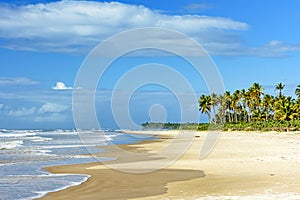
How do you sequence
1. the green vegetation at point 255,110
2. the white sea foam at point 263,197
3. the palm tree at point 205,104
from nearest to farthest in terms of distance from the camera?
the white sea foam at point 263,197 < the green vegetation at point 255,110 < the palm tree at point 205,104

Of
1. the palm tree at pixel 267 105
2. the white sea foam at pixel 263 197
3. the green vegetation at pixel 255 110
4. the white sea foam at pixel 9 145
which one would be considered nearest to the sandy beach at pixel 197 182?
the white sea foam at pixel 263 197

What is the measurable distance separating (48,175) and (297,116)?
7042 centimetres

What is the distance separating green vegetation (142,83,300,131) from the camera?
76.6 meters

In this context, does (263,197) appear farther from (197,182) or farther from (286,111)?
(286,111)

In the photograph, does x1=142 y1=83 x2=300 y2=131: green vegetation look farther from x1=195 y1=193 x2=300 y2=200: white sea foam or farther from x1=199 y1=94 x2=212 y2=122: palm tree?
x1=195 y1=193 x2=300 y2=200: white sea foam

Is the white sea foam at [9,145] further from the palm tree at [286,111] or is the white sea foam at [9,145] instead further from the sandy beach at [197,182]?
the palm tree at [286,111]

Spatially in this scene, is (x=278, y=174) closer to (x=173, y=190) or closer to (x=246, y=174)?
(x=246, y=174)

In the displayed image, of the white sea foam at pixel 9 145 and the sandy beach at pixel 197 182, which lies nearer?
the sandy beach at pixel 197 182

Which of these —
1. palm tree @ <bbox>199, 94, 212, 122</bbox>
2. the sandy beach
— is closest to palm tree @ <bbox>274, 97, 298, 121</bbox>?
palm tree @ <bbox>199, 94, 212, 122</bbox>

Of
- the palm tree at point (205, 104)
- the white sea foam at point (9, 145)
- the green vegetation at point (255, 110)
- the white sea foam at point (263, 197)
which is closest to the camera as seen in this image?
the white sea foam at point (263, 197)

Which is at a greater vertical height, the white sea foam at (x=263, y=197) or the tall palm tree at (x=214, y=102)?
the tall palm tree at (x=214, y=102)

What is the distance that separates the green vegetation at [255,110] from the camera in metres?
76.6

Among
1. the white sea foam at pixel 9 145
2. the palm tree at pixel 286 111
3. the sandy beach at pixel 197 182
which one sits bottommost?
the sandy beach at pixel 197 182

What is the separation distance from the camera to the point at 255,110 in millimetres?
99125
